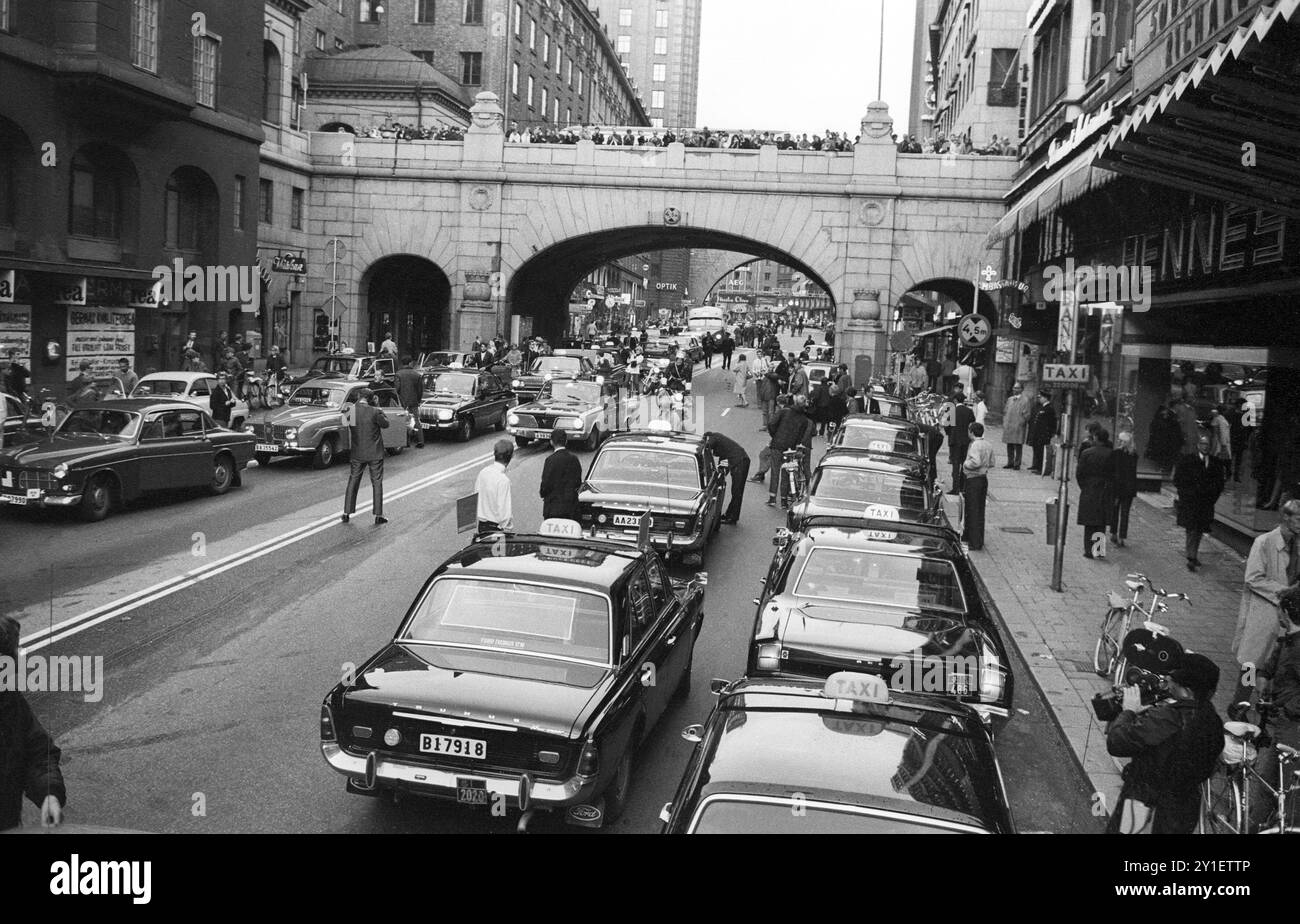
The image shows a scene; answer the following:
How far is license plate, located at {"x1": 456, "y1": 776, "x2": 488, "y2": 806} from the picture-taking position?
6172mm

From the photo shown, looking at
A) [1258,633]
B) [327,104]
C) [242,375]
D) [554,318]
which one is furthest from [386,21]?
[1258,633]

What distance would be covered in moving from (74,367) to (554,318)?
3214 cm

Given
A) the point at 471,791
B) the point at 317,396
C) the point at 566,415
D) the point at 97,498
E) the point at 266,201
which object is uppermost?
Answer: the point at 266,201

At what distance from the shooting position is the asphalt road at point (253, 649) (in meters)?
6.80

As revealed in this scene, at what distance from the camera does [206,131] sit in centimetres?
3347

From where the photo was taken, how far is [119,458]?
1584 cm

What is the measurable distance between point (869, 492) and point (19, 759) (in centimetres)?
1061

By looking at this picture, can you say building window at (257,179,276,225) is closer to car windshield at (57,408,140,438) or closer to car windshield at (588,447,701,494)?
car windshield at (57,408,140,438)

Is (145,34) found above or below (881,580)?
above

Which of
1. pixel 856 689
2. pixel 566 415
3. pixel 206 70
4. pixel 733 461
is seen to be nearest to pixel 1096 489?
pixel 733 461

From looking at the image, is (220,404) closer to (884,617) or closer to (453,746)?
(884,617)

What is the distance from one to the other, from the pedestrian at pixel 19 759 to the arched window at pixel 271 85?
129 feet

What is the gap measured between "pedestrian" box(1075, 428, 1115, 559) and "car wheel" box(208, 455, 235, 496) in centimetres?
1248

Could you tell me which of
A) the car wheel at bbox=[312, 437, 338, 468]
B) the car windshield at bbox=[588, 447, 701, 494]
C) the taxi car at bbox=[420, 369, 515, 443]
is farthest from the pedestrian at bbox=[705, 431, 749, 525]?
the taxi car at bbox=[420, 369, 515, 443]
